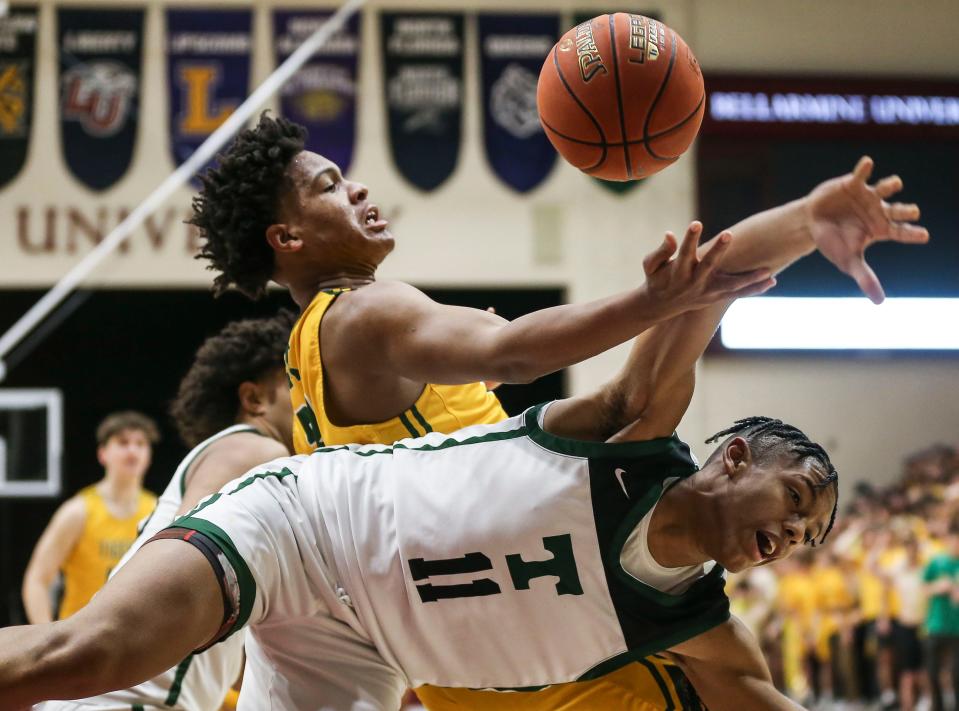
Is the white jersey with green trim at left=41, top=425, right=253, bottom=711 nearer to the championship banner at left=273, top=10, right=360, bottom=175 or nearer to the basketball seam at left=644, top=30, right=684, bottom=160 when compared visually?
the basketball seam at left=644, top=30, right=684, bottom=160

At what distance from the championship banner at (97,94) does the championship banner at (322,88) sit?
4.65 feet

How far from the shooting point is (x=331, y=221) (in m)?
3.38

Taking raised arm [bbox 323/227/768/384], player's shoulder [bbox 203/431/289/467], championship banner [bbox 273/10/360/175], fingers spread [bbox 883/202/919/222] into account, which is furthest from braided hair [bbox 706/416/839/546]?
championship banner [bbox 273/10/360/175]

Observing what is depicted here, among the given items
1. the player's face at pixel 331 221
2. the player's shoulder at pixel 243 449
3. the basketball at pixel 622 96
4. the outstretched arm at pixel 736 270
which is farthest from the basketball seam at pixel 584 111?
the player's shoulder at pixel 243 449

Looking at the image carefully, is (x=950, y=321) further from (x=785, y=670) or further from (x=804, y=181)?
(x=785, y=670)

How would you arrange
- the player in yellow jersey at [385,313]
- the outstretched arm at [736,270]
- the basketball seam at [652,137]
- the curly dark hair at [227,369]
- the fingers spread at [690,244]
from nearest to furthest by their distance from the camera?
the fingers spread at [690,244], the player in yellow jersey at [385,313], the outstretched arm at [736,270], the basketball seam at [652,137], the curly dark hair at [227,369]

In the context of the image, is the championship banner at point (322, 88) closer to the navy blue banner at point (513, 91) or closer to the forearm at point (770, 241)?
the navy blue banner at point (513, 91)

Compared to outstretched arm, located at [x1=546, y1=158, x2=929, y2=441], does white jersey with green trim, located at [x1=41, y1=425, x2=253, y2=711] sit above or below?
below

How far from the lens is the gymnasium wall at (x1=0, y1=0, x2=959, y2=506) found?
11656 mm

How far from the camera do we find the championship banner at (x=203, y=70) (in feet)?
38.0

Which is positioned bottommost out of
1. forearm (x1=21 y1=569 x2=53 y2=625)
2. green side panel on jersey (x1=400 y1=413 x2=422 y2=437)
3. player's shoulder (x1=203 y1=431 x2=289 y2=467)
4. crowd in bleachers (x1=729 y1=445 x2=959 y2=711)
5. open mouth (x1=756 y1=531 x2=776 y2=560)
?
crowd in bleachers (x1=729 y1=445 x2=959 y2=711)

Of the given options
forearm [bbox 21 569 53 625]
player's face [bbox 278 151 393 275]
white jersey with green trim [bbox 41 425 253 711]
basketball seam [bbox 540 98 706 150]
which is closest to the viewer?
basketball seam [bbox 540 98 706 150]

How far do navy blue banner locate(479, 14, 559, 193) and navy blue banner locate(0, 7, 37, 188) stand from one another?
169 inches

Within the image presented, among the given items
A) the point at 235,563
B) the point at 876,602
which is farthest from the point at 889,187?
the point at 876,602
